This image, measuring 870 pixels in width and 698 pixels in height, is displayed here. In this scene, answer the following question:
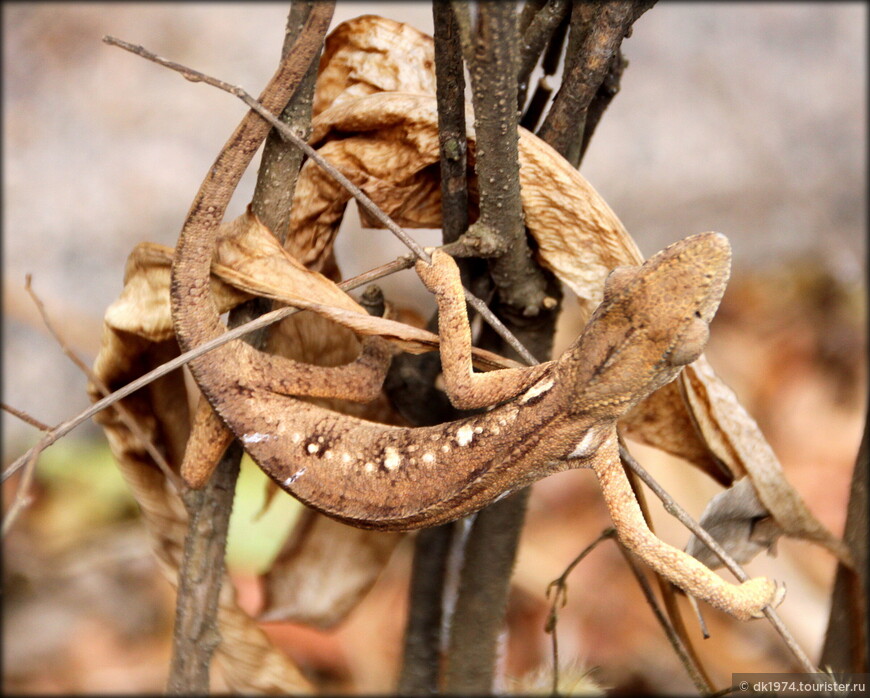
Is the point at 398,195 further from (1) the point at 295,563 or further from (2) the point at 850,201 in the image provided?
(2) the point at 850,201

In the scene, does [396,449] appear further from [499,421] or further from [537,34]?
[537,34]

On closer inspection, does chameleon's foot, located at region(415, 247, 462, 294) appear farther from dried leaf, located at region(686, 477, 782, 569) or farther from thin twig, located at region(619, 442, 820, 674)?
dried leaf, located at region(686, 477, 782, 569)

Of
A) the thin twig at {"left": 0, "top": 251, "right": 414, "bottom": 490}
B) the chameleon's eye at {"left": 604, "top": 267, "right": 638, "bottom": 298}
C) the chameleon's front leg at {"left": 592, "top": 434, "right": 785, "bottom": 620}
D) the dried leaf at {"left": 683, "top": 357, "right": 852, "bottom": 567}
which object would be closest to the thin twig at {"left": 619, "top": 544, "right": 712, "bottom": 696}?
the chameleon's front leg at {"left": 592, "top": 434, "right": 785, "bottom": 620}

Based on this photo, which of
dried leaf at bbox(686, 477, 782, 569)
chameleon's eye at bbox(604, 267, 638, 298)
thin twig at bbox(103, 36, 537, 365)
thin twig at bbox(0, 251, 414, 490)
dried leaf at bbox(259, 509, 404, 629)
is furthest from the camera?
dried leaf at bbox(259, 509, 404, 629)

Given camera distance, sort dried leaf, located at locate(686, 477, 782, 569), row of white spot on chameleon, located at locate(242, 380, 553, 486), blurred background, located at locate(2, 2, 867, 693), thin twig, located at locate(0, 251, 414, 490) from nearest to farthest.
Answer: thin twig, located at locate(0, 251, 414, 490)
row of white spot on chameleon, located at locate(242, 380, 553, 486)
dried leaf, located at locate(686, 477, 782, 569)
blurred background, located at locate(2, 2, 867, 693)

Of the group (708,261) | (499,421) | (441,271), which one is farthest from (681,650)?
(441,271)

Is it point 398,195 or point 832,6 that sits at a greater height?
point 832,6

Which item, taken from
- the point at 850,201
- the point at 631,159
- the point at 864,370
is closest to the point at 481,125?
the point at 631,159
